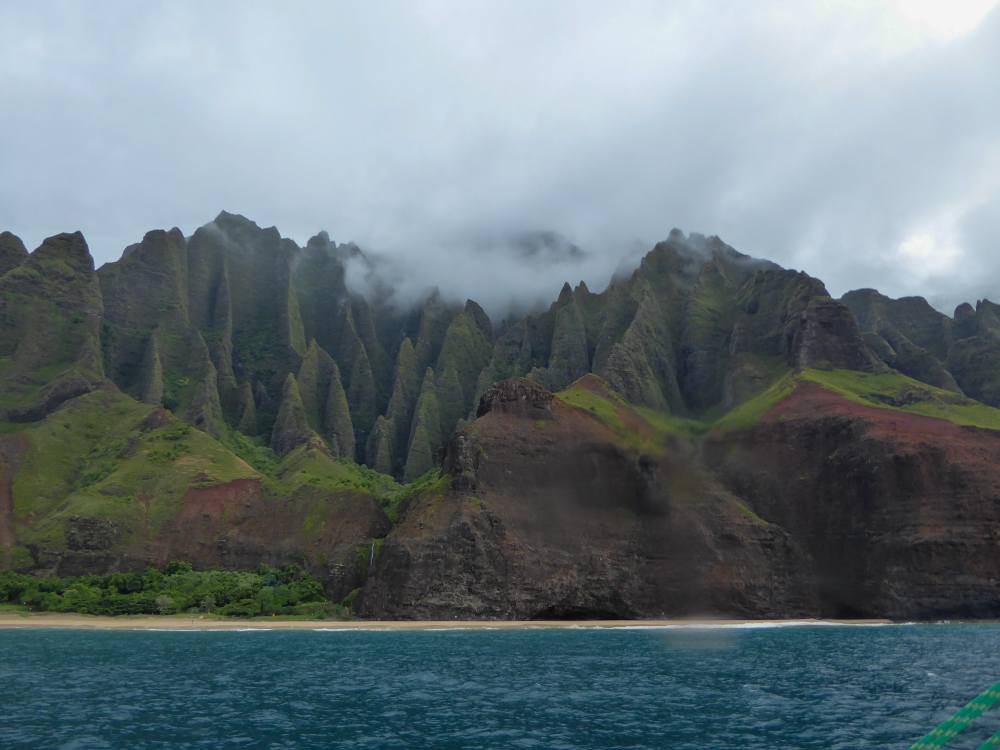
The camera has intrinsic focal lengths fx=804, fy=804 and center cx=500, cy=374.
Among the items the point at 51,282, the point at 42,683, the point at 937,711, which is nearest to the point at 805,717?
the point at 937,711

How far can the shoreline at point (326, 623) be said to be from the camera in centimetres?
10212

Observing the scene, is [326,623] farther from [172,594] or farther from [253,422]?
[253,422]

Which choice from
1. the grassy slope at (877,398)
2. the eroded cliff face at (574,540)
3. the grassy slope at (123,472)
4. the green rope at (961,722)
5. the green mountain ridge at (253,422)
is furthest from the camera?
the grassy slope at (877,398)

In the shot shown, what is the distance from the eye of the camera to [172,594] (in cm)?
11850

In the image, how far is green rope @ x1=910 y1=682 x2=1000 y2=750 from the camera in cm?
973

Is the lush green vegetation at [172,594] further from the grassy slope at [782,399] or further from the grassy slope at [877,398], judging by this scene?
the grassy slope at [877,398]

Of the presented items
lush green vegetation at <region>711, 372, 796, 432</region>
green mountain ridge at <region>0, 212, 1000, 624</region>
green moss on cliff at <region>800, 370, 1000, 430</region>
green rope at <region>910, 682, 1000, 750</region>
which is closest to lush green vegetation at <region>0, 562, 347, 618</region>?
green mountain ridge at <region>0, 212, 1000, 624</region>

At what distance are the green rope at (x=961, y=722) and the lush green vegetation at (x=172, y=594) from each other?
11515 centimetres

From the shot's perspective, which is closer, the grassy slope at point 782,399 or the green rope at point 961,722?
the green rope at point 961,722

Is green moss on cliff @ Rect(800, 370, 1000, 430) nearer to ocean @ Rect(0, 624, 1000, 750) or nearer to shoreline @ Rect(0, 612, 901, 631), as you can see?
shoreline @ Rect(0, 612, 901, 631)

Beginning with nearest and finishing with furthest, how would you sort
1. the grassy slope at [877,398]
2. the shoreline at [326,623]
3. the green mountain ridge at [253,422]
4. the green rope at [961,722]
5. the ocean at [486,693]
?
1. the green rope at [961,722]
2. the ocean at [486,693]
3. the shoreline at [326,623]
4. the green mountain ridge at [253,422]
5. the grassy slope at [877,398]

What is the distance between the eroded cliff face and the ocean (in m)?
33.8

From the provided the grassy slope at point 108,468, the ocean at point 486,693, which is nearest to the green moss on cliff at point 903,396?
the ocean at point 486,693

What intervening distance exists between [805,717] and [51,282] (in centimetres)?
18619
